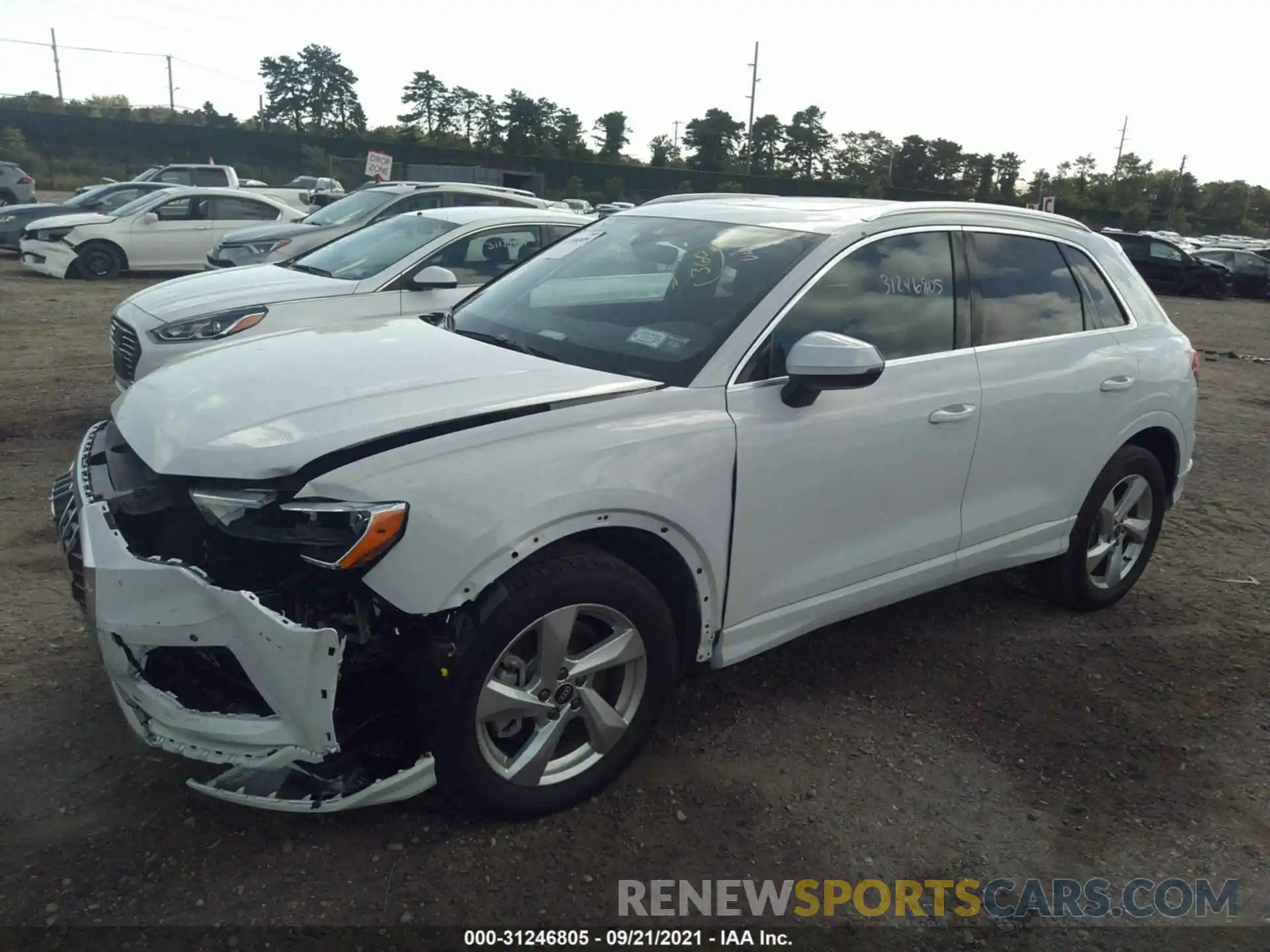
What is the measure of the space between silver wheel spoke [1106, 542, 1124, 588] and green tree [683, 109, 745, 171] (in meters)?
64.6

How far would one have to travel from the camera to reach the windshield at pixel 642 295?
129 inches

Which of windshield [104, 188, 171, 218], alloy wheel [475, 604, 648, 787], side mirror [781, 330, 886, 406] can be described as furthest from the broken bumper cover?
windshield [104, 188, 171, 218]

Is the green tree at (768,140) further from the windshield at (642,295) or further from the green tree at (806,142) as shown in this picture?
the windshield at (642,295)

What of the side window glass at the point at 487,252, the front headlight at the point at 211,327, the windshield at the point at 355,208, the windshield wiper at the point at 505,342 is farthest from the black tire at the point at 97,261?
the windshield wiper at the point at 505,342

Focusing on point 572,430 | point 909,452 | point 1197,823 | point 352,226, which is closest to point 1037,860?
point 1197,823

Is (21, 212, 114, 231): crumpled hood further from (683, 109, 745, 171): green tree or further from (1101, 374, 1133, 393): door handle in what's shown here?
(683, 109, 745, 171): green tree

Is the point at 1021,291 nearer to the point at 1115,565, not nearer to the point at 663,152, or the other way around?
the point at 1115,565

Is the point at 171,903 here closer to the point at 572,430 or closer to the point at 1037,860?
the point at 572,430

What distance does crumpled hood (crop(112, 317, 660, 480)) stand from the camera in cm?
264

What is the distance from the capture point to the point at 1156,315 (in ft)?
15.5

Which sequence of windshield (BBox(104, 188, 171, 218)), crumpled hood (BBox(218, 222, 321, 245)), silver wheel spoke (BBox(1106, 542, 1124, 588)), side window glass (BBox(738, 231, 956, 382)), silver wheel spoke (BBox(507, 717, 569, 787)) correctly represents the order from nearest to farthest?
silver wheel spoke (BBox(507, 717, 569, 787)) → side window glass (BBox(738, 231, 956, 382)) → silver wheel spoke (BBox(1106, 542, 1124, 588)) → crumpled hood (BBox(218, 222, 321, 245)) → windshield (BBox(104, 188, 171, 218))

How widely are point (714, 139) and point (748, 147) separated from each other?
6.76m

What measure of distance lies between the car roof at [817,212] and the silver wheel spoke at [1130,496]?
4.06 ft

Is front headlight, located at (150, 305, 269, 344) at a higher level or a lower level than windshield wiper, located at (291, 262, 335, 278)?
lower
